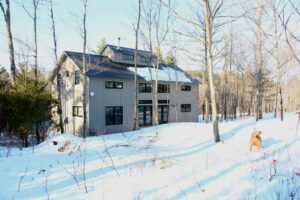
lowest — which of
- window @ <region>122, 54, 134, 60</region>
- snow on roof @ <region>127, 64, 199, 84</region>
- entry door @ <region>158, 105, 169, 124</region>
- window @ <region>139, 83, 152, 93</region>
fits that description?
entry door @ <region>158, 105, 169, 124</region>

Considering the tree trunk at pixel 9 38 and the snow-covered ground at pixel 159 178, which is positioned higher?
the tree trunk at pixel 9 38

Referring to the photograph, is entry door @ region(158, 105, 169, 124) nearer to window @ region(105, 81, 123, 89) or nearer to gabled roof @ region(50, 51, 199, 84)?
gabled roof @ region(50, 51, 199, 84)

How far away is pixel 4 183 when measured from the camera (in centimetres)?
338

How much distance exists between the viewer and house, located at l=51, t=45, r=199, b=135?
12.8 meters

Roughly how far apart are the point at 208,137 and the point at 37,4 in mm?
14649

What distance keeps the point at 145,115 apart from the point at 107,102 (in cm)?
398

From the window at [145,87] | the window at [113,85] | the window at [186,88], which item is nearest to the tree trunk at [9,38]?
the window at [113,85]

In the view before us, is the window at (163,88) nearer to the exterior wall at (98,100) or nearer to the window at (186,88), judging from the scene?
the exterior wall at (98,100)

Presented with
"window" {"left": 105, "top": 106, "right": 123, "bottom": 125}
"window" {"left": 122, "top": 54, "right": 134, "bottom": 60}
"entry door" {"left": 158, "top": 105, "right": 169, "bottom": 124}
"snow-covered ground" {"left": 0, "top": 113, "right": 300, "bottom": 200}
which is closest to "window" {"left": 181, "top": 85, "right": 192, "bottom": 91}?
"entry door" {"left": 158, "top": 105, "right": 169, "bottom": 124}

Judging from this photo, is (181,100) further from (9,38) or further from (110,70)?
(9,38)

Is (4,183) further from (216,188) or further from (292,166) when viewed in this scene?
(292,166)

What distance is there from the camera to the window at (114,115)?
43.5 feet

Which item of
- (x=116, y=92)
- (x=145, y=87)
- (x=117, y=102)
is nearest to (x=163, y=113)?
(x=145, y=87)

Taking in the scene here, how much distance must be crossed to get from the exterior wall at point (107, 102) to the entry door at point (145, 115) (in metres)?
1.16
